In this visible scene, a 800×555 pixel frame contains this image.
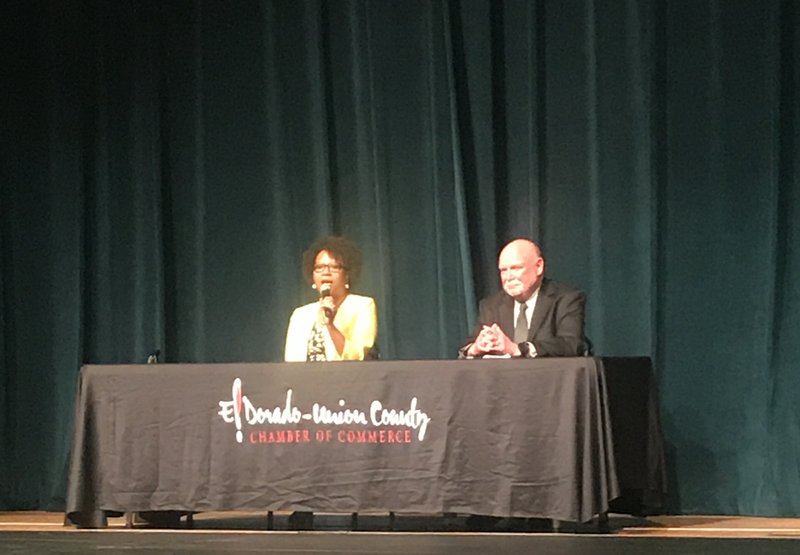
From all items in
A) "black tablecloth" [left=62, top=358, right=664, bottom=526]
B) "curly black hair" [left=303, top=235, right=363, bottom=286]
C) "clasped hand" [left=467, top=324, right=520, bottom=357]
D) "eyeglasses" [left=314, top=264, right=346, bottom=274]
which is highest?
"curly black hair" [left=303, top=235, right=363, bottom=286]

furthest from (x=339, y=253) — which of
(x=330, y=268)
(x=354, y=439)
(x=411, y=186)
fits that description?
(x=354, y=439)

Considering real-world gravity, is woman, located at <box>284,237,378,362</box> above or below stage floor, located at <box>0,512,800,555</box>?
above

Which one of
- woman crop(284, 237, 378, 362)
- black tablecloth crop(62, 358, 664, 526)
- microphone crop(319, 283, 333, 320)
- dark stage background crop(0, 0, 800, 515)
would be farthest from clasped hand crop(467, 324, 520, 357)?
dark stage background crop(0, 0, 800, 515)

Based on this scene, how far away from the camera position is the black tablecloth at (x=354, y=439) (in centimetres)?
411

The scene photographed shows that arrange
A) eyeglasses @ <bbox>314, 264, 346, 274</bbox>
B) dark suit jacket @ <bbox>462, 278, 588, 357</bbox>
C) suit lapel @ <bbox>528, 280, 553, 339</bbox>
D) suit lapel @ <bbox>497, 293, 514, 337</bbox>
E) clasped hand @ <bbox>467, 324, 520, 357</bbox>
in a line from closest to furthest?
clasped hand @ <bbox>467, 324, 520, 357</bbox>, dark suit jacket @ <bbox>462, 278, 588, 357</bbox>, suit lapel @ <bbox>528, 280, 553, 339</bbox>, suit lapel @ <bbox>497, 293, 514, 337</bbox>, eyeglasses @ <bbox>314, 264, 346, 274</bbox>

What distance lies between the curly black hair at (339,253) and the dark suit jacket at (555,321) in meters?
0.69

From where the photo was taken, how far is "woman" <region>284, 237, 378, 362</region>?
482 cm

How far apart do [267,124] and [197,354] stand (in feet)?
3.69

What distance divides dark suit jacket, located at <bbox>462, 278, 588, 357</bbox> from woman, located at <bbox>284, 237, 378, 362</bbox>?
45 centimetres

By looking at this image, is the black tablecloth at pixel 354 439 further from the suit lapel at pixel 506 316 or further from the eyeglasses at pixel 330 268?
the eyeglasses at pixel 330 268

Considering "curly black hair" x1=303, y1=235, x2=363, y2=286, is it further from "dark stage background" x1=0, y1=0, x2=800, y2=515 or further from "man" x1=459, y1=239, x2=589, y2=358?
"man" x1=459, y1=239, x2=589, y2=358

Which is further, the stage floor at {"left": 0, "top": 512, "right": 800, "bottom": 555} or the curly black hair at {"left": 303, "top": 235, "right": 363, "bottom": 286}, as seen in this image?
the curly black hair at {"left": 303, "top": 235, "right": 363, "bottom": 286}

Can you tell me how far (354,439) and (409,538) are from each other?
42cm

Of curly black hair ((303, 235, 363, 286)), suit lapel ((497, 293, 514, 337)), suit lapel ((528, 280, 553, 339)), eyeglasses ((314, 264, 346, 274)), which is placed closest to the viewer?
suit lapel ((528, 280, 553, 339))
